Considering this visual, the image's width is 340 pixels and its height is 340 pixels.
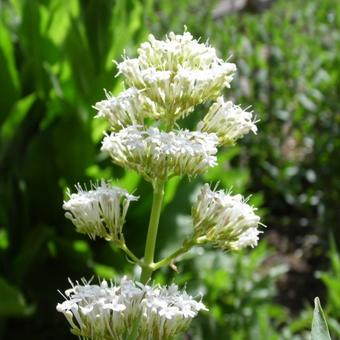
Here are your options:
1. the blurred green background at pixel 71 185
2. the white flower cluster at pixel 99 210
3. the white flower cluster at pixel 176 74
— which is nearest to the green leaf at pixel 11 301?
the blurred green background at pixel 71 185

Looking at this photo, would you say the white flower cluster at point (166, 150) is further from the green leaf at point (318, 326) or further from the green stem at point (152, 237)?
the green leaf at point (318, 326)

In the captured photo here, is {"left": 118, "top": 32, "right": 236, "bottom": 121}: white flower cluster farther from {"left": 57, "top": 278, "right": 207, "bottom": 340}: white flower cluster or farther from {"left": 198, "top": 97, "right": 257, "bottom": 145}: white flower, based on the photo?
{"left": 57, "top": 278, "right": 207, "bottom": 340}: white flower cluster

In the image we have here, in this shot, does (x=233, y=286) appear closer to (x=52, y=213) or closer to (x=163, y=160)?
(x=52, y=213)

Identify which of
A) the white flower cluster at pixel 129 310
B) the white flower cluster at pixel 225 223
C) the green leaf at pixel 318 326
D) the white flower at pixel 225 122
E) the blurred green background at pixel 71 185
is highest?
the blurred green background at pixel 71 185

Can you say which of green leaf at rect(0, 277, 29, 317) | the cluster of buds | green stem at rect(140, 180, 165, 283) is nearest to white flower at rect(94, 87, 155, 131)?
the cluster of buds

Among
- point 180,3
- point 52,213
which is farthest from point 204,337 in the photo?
point 180,3
